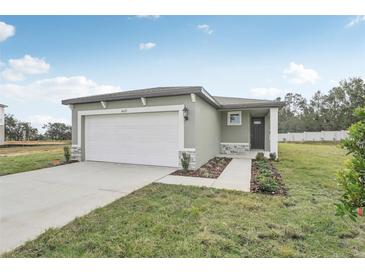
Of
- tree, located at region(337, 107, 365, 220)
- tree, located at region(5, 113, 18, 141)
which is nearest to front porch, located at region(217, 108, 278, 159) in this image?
tree, located at region(337, 107, 365, 220)

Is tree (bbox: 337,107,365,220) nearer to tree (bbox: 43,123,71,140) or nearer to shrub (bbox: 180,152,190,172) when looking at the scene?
shrub (bbox: 180,152,190,172)

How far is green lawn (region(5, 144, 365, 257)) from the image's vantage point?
7.61 ft

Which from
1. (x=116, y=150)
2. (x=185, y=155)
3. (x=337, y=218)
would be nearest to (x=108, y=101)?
(x=116, y=150)

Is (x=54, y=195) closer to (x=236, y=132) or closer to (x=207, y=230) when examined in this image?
(x=207, y=230)

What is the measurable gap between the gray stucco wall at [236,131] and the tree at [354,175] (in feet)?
31.4

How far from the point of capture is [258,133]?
45.4 feet

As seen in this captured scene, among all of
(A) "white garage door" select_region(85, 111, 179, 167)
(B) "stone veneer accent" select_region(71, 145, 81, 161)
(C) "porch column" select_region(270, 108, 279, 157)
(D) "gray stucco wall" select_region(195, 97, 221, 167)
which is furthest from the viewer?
(C) "porch column" select_region(270, 108, 279, 157)

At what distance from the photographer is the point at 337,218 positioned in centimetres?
317

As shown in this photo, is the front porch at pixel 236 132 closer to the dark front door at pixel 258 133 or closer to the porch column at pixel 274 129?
the porch column at pixel 274 129

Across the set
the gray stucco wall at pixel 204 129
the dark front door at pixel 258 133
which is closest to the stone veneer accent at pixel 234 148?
the gray stucco wall at pixel 204 129

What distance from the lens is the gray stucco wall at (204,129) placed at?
732cm

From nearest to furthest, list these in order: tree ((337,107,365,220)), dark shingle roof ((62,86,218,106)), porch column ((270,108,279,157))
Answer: tree ((337,107,365,220))
dark shingle roof ((62,86,218,106))
porch column ((270,108,279,157))
